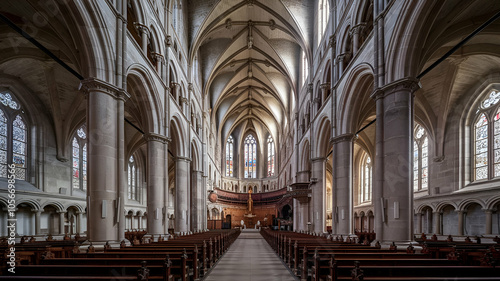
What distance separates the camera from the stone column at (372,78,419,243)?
32.8 ft

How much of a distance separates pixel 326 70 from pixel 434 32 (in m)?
9.69

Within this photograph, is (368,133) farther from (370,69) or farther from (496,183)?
(370,69)

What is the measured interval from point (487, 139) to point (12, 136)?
26.2 m

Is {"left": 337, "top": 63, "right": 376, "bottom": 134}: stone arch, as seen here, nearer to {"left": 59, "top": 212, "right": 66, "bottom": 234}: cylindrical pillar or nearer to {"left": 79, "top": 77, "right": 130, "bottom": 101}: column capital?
{"left": 79, "top": 77, "right": 130, "bottom": 101}: column capital

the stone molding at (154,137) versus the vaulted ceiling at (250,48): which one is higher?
the vaulted ceiling at (250,48)

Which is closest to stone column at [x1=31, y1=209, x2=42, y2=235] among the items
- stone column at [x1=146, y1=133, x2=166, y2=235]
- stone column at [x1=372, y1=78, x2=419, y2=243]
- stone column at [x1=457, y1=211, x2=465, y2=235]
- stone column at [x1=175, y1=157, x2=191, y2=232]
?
stone column at [x1=146, y1=133, x2=166, y2=235]

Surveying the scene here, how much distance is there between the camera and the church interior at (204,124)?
9992mm

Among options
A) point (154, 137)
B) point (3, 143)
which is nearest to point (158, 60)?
point (154, 137)

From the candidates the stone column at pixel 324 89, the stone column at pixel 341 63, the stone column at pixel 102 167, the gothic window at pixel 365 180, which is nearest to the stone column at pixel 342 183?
the stone column at pixel 341 63

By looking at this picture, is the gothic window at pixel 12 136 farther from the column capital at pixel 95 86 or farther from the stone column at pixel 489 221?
the stone column at pixel 489 221

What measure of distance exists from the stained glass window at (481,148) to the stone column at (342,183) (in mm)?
7129

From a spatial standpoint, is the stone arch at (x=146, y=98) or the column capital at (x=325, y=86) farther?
the column capital at (x=325, y=86)

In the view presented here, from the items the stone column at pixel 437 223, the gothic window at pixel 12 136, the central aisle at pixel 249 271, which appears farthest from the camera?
the stone column at pixel 437 223

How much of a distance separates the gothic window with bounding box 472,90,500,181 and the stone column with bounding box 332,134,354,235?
7.11 meters
